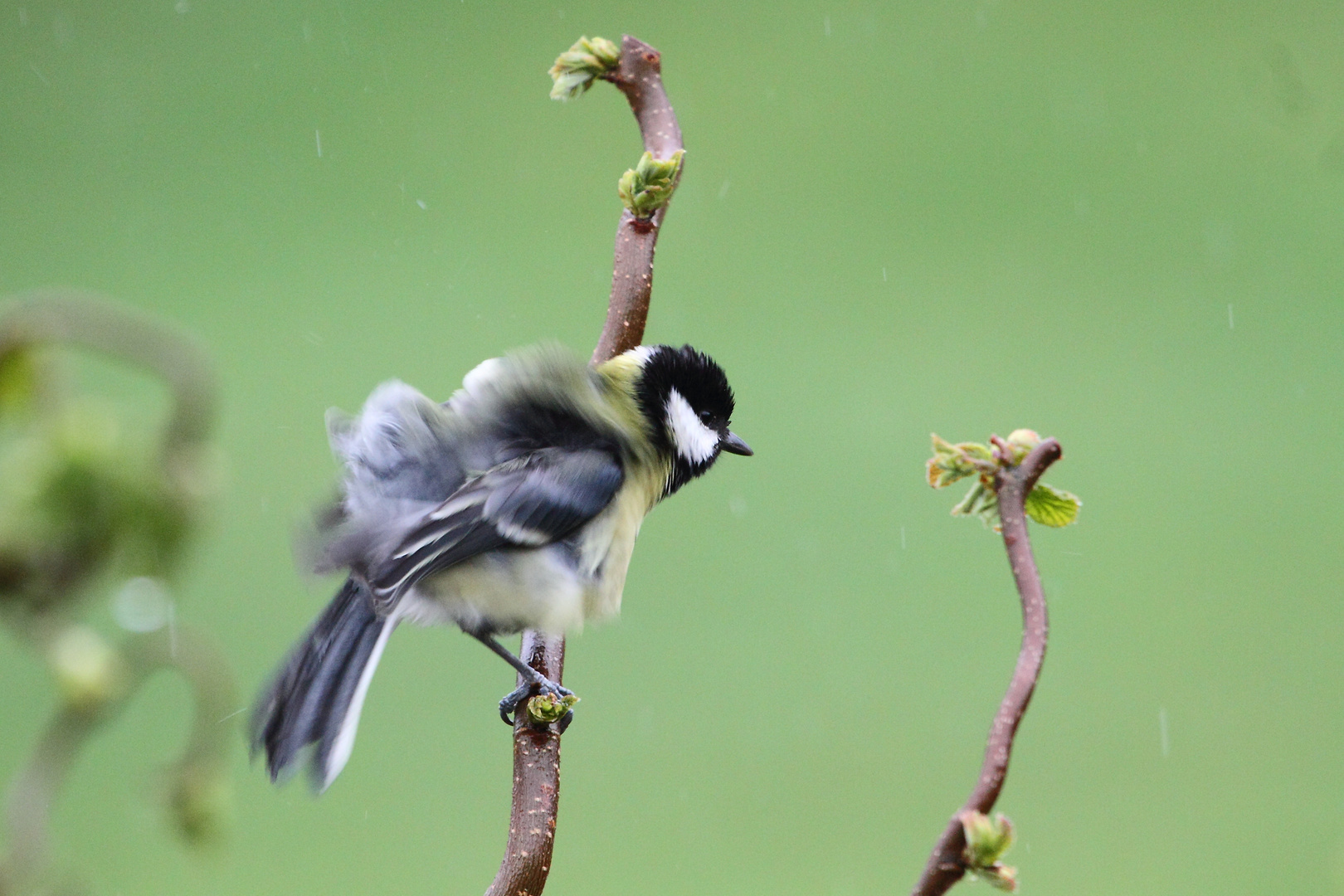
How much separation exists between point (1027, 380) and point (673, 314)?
2.53 ft

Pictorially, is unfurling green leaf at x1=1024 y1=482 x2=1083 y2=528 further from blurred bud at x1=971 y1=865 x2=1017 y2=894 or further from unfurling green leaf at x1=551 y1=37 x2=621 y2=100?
unfurling green leaf at x1=551 y1=37 x2=621 y2=100

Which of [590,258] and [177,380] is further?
[590,258]

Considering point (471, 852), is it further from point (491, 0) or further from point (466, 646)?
point (491, 0)

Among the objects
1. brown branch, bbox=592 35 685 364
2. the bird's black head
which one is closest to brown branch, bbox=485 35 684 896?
brown branch, bbox=592 35 685 364

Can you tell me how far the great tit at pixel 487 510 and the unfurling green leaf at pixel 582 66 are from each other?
0.15 m

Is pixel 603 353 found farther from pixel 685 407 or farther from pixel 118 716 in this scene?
pixel 118 716

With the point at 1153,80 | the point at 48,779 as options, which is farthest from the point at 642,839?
the point at 1153,80

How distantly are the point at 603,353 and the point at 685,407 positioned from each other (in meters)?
0.16

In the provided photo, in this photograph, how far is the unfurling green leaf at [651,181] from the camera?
660 millimetres

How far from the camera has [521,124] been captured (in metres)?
3.38

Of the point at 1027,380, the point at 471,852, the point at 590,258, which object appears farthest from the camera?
the point at 590,258

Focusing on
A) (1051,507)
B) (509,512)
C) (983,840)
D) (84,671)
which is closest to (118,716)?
(84,671)

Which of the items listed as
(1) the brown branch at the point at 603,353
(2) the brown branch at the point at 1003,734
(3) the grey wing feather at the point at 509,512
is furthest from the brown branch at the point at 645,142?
(2) the brown branch at the point at 1003,734

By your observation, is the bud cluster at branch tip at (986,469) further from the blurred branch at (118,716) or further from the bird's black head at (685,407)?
the bird's black head at (685,407)
